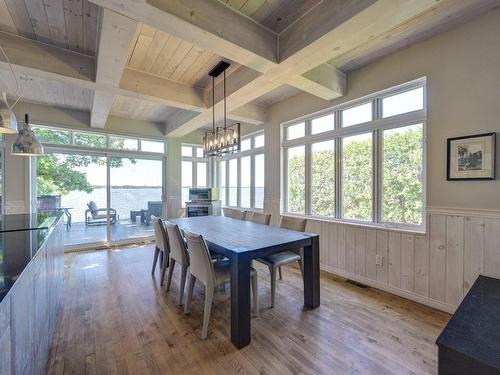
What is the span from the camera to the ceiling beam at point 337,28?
5.47 feet

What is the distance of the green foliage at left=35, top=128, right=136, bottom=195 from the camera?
445cm

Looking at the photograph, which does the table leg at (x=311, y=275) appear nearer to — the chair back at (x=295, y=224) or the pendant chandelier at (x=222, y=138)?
the chair back at (x=295, y=224)

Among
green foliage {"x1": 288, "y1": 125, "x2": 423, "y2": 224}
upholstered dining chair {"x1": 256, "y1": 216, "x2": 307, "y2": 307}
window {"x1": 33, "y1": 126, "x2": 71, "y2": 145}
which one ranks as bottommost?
upholstered dining chair {"x1": 256, "y1": 216, "x2": 307, "y2": 307}

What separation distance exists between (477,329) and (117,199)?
19.4 feet

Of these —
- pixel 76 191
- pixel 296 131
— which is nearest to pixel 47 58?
pixel 76 191

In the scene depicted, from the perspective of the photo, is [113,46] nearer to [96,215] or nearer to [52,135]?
[52,135]

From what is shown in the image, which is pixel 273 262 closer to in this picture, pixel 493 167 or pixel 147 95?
pixel 493 167

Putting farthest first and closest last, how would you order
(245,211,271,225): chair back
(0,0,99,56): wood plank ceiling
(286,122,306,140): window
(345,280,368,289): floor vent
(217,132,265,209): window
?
(217,132,265,209): window, (286,122,306,140): window, (245,211,271,225): chair back, (345,280,368,289): floor vent, (0,0,99,56): wood plank ceiling

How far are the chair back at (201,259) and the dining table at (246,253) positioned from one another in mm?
173

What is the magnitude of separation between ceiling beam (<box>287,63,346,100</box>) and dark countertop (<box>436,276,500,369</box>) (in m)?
2.58

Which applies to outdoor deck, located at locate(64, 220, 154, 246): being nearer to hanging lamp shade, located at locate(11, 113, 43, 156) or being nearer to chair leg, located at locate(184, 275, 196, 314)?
hanging lamp shade, located at locate(11, 113, 43, 156)

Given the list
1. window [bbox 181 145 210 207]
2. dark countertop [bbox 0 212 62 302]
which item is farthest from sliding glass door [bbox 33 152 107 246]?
dark countertop [bbox 0 212 62 302]

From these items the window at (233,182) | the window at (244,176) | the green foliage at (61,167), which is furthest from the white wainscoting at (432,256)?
the green foliage at (61,167)

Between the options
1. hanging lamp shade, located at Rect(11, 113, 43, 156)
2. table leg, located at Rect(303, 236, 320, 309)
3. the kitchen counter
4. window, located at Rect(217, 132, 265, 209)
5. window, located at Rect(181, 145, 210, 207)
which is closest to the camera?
the kitchen counter
